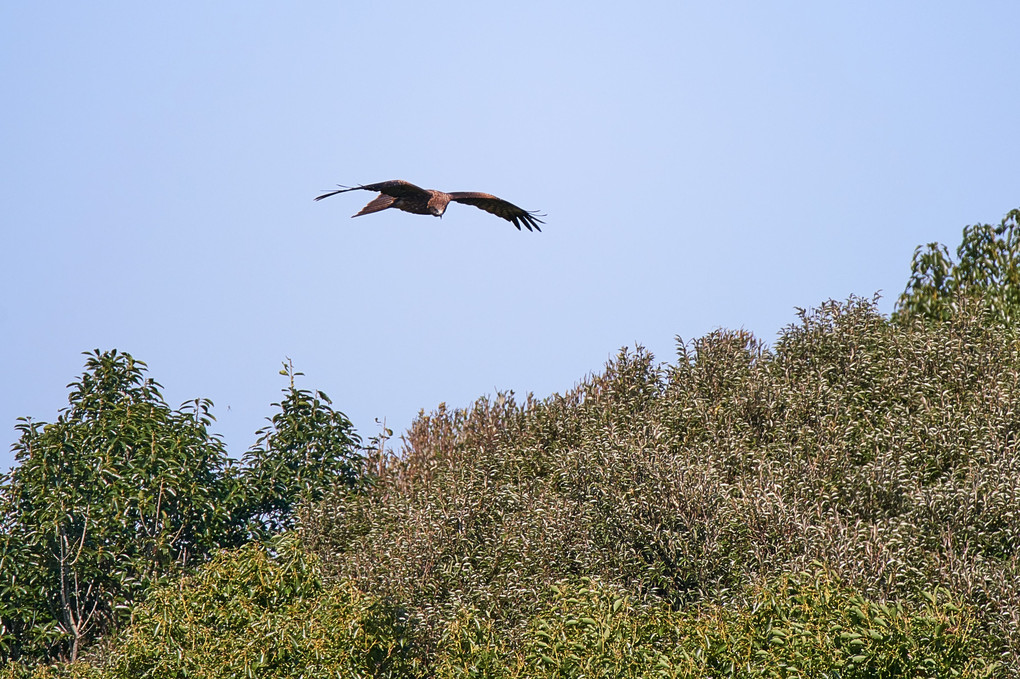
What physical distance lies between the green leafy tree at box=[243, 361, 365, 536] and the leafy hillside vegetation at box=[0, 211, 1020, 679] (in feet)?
0.37

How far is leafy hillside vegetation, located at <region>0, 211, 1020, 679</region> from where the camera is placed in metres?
17.5

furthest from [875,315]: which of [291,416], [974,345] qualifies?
[291,416]

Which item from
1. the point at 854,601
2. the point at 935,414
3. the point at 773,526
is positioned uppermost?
the point at 935,414

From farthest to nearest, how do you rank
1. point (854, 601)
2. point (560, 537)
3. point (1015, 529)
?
point (560, 537) < point (1015, 529) < point (854, 601)

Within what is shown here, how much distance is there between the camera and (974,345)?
28.5 m

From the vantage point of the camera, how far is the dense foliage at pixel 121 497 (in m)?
28.2

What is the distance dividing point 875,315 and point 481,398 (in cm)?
1022

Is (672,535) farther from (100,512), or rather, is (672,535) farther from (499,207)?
(100,512)

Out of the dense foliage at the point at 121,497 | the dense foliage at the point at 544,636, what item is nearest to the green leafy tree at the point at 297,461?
the dense foliage at the point at 121,497

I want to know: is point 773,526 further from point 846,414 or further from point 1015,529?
point 846,414

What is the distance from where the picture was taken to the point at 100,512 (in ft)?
93.5

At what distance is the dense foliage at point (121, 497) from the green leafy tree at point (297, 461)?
0.03 metres

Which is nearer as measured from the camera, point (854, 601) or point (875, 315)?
point (854, 601)

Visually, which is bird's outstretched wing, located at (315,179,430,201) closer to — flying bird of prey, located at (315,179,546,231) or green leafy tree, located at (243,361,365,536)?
flying bird of prey, located at (315,179,546,231)
